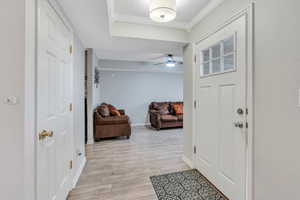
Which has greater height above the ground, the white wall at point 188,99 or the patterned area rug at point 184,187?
the white wall at point 188,99

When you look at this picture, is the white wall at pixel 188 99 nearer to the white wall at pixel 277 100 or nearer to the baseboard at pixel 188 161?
the baseboard at pixel 188 161

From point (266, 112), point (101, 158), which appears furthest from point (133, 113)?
point (266, 112)

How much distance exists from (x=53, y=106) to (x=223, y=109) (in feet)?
6.29

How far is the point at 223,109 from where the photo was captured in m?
1.95

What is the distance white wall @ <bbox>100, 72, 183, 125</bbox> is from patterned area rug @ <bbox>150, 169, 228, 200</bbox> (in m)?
4.05

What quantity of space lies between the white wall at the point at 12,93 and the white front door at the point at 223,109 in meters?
1.91

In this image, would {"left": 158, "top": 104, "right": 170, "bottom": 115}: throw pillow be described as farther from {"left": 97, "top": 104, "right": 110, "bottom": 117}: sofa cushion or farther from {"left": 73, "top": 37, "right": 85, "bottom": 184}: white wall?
{"left": 73, "top": 37, "right": 85, "bottom": 184}: white wall

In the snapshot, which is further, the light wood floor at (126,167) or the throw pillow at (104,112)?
the throw pillow at (104,112)

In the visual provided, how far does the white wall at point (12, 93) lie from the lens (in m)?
0.97

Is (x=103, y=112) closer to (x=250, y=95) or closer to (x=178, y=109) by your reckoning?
(x=178, y=109)

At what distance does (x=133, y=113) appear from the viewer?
6262 millimetres

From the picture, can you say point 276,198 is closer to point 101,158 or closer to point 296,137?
point 296,137

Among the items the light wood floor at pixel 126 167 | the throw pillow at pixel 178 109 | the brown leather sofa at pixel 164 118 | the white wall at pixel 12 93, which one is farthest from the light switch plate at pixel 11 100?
the throw pillow at pixel 178 109

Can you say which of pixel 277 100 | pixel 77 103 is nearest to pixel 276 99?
pixel 277 100
